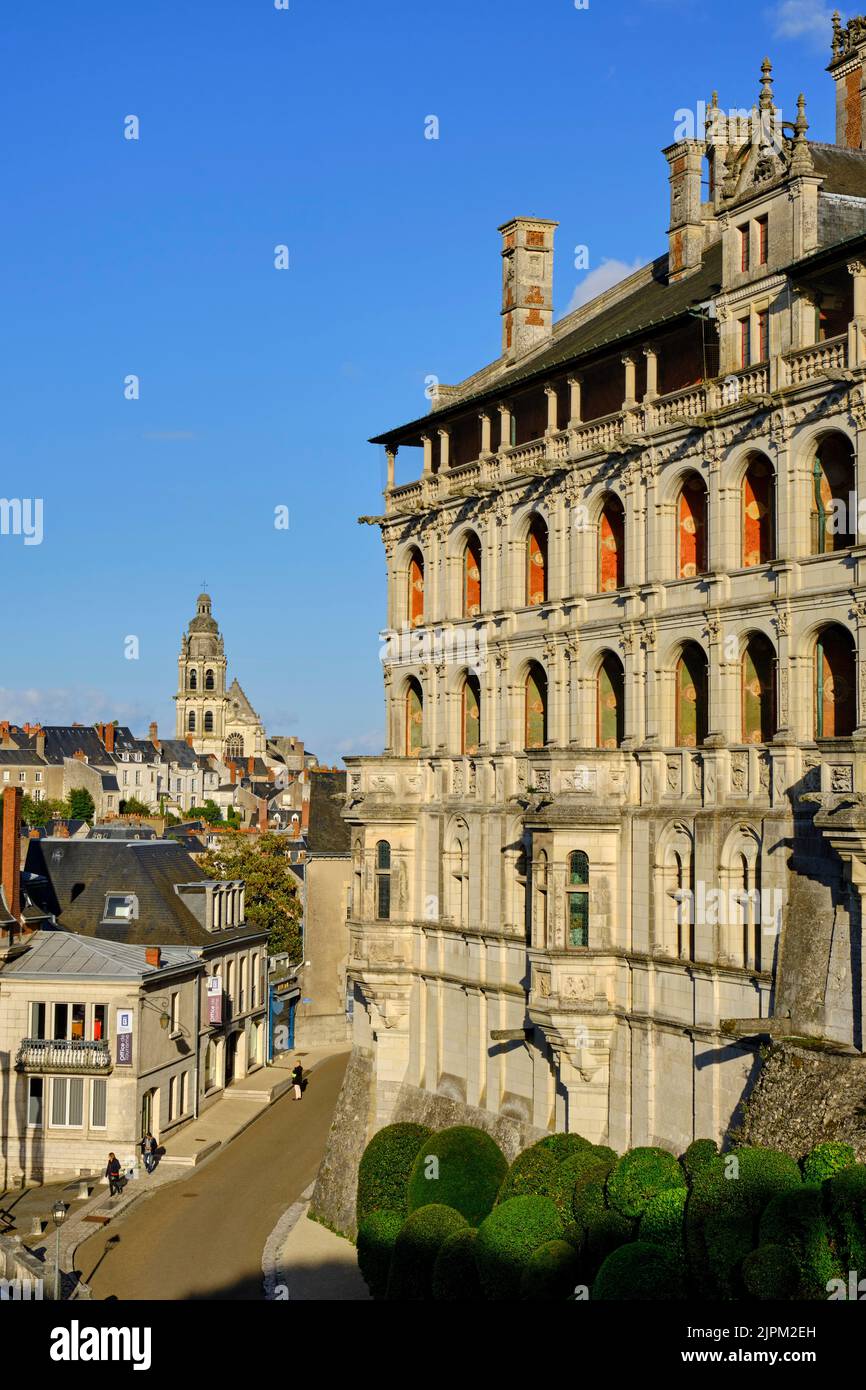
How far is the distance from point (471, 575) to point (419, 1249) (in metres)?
23.8

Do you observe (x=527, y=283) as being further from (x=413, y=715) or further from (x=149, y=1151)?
(x=149, y=1151)

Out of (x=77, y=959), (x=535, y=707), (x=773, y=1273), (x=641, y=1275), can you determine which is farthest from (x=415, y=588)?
(x=773, y=1273)

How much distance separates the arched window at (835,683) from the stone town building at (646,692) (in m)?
0.10

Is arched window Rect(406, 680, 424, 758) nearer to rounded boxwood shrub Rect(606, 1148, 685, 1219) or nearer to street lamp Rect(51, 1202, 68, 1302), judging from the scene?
street lamp Rect(51, 1202, 68, 1302)

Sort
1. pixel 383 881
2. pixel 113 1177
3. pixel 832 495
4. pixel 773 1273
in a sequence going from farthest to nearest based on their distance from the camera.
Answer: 1. pixel 113 1177
2. pixel 383 881
3. pixel 832 495
4. pixel 773 1273

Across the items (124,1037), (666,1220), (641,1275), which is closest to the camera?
(641,1275)

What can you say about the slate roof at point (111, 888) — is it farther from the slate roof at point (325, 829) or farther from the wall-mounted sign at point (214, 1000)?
the slate roof at point (325, 829)

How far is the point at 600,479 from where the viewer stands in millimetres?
50562

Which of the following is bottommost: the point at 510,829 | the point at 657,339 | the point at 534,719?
the point at 510,829

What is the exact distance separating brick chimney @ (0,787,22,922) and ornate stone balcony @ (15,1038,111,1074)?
5.45 meters

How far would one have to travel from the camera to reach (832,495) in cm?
4169

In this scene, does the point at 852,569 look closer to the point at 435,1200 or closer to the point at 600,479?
the point at 600,479
